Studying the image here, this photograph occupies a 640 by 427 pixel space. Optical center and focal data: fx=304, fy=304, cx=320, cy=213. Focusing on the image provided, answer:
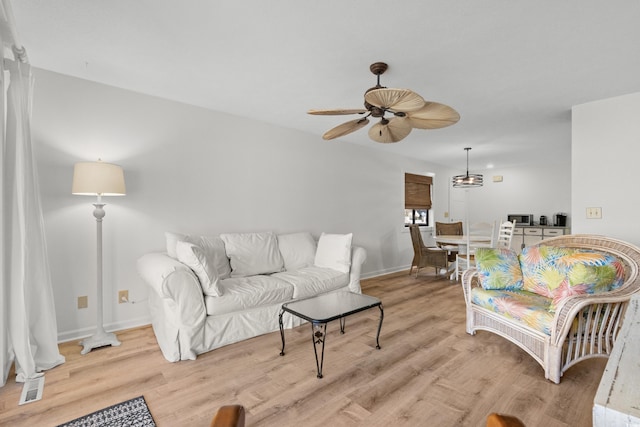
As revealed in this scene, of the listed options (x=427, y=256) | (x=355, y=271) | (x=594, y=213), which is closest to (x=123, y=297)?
(x=355, y=271)

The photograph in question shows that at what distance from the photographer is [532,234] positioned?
6.84m

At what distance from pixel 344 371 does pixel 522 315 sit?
4.57ft

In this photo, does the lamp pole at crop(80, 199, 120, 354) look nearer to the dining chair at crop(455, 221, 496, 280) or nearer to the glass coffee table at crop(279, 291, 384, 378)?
the glass coffee table at crop(279, 291, 384, 378)

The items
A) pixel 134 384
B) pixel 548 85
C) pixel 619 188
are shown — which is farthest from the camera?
pixel 619 188

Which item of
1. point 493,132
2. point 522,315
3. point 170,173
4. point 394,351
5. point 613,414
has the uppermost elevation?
point 493,132

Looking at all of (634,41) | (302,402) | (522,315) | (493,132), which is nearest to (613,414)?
(302,402)

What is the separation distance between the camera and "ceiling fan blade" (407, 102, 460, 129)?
217 cm

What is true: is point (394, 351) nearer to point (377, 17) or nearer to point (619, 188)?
point (377, 17)

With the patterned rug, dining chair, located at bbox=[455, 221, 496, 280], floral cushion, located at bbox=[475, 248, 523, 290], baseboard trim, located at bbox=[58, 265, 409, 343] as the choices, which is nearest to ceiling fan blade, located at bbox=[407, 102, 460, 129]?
floral cushion, located at bbox=[475, 248, 523, 290]

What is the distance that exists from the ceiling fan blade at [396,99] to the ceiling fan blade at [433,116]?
0.44 ft

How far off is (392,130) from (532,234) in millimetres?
6001

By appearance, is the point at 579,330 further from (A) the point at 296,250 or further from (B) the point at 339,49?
(A) the point at 296,250

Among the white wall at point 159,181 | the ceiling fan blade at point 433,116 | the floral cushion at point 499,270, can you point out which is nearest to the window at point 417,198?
the white wall at point 159,181

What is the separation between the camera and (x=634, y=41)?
2.12 m
